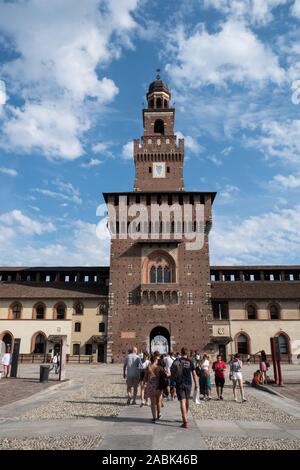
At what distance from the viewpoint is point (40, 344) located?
43062mm

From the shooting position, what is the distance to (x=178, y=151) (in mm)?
49344

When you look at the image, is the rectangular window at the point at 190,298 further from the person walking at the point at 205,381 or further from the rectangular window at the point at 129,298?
the person walking at the point at 205,381

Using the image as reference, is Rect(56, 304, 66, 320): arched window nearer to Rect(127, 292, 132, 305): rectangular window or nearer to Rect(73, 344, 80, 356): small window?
Rect(73, 344, 80, 356): small window

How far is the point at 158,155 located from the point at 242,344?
25.4 metres

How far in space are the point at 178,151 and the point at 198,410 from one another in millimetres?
40798

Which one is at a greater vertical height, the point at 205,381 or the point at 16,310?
the point at 16,310

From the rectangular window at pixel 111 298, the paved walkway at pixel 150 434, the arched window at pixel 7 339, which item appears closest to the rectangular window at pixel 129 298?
the rectangular window at pixel 111 298

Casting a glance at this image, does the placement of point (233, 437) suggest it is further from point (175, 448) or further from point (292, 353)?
point (292, 353)

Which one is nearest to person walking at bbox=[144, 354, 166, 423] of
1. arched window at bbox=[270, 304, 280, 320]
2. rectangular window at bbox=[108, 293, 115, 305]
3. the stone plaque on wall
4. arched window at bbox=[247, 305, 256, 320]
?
the stone plaque on wall

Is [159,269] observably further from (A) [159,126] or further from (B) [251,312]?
(A) [159,126]

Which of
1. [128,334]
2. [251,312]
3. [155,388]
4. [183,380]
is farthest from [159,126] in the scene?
[183,380]

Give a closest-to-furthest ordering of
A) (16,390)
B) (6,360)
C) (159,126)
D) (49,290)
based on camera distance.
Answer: (16,390), (6,360), (49,290), (159,126)

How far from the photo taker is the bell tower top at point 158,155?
48.1m
